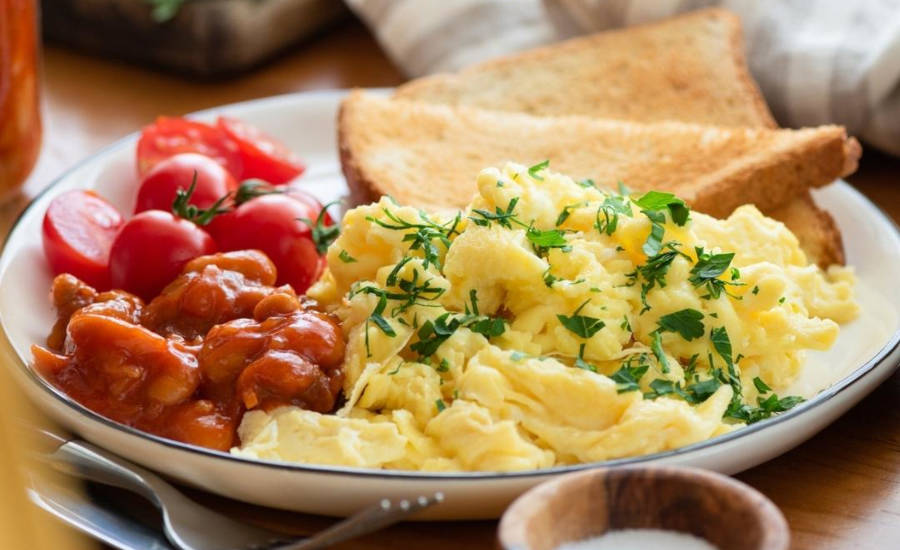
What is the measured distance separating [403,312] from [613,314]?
1.50ft

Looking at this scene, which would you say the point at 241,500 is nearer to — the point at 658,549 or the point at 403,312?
the point at 403,312

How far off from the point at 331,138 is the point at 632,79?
1179 mm

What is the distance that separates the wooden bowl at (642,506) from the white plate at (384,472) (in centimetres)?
24

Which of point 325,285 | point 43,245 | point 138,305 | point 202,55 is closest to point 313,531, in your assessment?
point 325,285

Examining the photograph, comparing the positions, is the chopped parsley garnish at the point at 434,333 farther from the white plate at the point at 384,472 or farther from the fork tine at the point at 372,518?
the fork tine at the point at 372,518

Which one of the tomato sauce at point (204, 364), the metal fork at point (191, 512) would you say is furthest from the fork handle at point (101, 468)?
the tomato sauce at point (204, 364)

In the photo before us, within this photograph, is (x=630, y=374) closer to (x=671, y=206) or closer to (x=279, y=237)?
(x=671, y=206)

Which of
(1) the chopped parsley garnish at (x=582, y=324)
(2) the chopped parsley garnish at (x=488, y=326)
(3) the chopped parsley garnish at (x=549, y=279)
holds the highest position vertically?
(3) the chopped parsley garnish at (x=549, y=279)

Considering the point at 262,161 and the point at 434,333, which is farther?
the point at 262,161

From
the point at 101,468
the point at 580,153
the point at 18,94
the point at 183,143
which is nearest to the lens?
the point at 101,468

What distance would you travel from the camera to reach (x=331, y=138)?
14.4 ft

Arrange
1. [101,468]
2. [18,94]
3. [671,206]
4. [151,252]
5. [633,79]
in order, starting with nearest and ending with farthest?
[101,468], [671,206], [151,252], [18,94], [633,79]

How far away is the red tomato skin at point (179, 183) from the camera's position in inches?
142

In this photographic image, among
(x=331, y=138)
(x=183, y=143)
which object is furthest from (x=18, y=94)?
(x=331, y=138)
